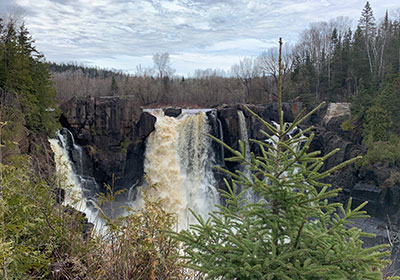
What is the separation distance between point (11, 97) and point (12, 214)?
45.3 ft

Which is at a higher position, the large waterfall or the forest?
the forest

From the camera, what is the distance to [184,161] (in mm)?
20969

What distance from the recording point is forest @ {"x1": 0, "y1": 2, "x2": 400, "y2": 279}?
275cm

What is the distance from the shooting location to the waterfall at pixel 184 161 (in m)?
20.3

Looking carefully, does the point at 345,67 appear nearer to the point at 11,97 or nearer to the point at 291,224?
the point at 11,97

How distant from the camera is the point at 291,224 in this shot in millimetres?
2811

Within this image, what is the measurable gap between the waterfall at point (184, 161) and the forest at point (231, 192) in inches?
134

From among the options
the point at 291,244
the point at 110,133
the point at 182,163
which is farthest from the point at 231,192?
the point at 110,133

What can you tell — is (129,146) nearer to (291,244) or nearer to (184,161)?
(184,161)

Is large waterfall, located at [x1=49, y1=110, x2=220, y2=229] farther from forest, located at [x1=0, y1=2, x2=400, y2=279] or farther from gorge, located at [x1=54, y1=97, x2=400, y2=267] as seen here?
forest, located at [x1=0, y1=2, x2=400, y2=279]

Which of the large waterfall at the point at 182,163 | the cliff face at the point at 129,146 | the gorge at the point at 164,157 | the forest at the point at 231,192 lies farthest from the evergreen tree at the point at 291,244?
the cliff face at the point at 129,146

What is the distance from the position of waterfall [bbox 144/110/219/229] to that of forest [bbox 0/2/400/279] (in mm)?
3403

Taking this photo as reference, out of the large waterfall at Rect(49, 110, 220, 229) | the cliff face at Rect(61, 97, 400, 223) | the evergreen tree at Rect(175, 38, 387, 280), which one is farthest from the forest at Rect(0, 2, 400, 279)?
the large waterfall at Rect(49, 110, 220, 229)

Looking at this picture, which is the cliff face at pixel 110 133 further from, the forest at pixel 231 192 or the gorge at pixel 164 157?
the forest at pixel 231 192
